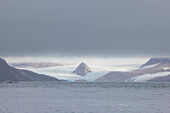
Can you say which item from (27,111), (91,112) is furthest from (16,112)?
(91,112)

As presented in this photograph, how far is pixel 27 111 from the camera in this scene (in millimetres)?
82062

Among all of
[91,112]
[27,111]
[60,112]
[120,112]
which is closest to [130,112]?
[120,112]

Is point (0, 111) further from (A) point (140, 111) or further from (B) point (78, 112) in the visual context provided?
(A) point (140, 111)

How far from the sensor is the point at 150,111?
81.4m

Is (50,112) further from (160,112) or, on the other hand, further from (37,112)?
(160,112)

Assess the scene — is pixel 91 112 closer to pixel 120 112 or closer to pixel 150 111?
pixel 120 112

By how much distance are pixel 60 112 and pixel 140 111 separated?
15.1 meters

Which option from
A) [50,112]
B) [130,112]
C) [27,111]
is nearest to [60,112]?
[50,112]

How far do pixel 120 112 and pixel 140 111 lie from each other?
13.8 feet

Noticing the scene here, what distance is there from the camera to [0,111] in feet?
267

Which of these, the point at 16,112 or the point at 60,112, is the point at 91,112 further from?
the point at 16,112

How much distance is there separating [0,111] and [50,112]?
32.2ft

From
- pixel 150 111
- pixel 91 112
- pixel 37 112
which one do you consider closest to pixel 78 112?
pixel 91 112

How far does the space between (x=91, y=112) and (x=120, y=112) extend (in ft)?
17.5
